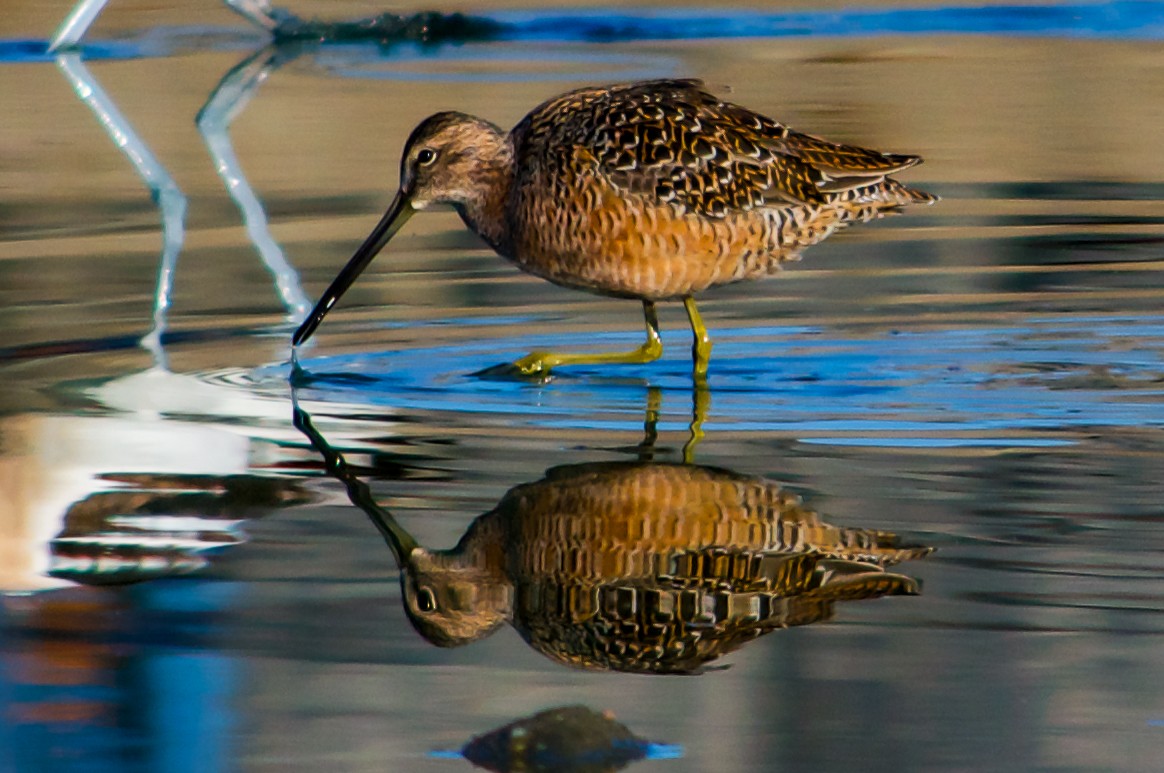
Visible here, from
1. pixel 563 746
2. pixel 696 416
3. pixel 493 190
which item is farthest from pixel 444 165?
pixel 563 746

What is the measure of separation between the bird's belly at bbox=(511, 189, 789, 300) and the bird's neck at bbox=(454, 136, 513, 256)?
0.89ft

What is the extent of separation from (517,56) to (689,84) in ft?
26.4

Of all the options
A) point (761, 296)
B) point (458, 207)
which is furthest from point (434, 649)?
point (761, 296)

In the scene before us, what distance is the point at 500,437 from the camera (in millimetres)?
6605

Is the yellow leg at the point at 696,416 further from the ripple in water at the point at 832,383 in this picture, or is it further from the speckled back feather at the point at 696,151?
the speckled back feather at the point at 696,151

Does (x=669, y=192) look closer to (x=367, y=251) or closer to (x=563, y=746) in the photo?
(x=367, y=251)

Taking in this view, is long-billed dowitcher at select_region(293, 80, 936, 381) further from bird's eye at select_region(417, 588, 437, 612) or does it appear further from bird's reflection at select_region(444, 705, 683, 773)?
bird's reflection at select_region(444, 705, 683, 773)

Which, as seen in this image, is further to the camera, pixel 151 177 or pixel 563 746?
pixel 151 177

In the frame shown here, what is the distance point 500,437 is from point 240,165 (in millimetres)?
6091

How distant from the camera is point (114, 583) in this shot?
17.4 feet

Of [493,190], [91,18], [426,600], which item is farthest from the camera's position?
[91,18]

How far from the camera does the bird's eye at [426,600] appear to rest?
16.4 ft

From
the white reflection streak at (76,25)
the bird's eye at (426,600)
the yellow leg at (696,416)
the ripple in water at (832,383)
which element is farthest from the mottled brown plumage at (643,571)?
the white reflection streak at (76,25)

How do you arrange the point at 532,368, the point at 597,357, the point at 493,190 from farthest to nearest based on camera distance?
1. the point at 493,190
2. the point at 597,357
3. the point at 532,368
